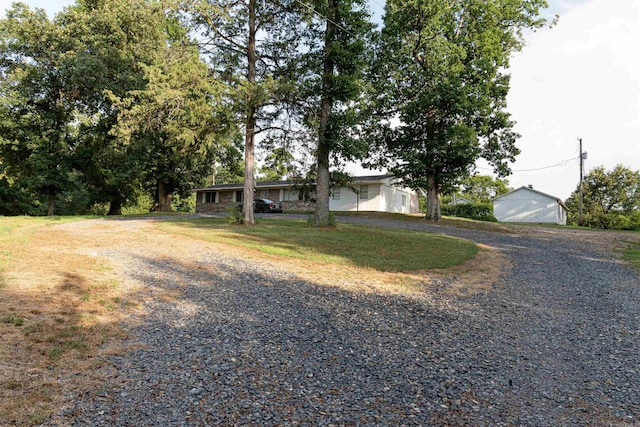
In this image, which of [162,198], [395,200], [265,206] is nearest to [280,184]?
[265,206]

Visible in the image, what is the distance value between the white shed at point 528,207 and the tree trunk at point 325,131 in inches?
1115

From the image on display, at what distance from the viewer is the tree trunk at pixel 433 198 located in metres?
24.0

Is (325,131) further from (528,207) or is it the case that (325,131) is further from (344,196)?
(528,207)

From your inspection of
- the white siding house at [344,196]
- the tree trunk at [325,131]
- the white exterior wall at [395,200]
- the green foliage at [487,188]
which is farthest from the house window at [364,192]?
the green foliage at [487,188]

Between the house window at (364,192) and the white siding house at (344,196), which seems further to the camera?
the house window at (364,192)

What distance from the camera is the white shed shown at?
37.2 meters

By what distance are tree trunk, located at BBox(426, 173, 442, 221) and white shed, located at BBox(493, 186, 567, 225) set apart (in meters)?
18.4

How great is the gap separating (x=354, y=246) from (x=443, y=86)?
42.7ft

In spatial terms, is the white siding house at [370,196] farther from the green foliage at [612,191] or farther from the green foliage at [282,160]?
the green foliage at [612,191]

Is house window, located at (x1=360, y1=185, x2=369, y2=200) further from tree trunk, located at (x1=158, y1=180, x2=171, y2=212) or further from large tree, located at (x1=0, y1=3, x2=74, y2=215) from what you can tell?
large tree, located at (x1=0, y1=3, x2=74, y2=215)

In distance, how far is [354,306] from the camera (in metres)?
6.04

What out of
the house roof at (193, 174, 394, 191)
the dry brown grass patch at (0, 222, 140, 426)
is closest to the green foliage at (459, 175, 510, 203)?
the house roof at (193, 174, 394, 191)

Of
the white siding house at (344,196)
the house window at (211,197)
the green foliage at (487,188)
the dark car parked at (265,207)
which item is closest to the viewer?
the dark car parked at (265,207)

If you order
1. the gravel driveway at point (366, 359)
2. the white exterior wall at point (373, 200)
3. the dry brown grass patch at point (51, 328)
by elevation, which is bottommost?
the gravel driveway at point (366, 359)
